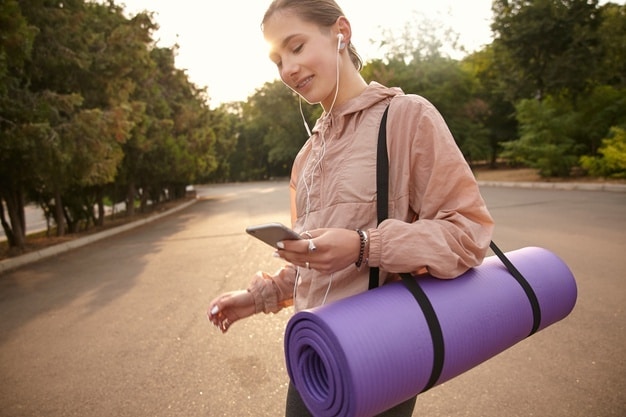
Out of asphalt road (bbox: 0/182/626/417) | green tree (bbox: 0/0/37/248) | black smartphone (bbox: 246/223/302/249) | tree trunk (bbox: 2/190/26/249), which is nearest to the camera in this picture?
black smartphone (bbox: 246/223/302/249)

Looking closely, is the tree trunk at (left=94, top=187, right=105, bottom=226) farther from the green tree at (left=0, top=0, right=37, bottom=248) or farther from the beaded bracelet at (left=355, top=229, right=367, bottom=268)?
the beaded bracelet at (left=355, top=229, right=367, bottom=268)

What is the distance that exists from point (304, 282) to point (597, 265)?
549 centimetres

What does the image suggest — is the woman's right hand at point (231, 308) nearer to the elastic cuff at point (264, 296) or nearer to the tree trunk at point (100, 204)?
the elastic cuff at point (264, 296)

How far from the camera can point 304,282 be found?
57.0 inches

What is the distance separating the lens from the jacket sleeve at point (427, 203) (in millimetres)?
1181

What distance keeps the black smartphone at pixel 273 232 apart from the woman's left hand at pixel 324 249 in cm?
2

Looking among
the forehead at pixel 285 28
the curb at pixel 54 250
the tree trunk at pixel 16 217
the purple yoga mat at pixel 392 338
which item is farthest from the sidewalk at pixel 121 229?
the purple yoga mat at pixel 392 338

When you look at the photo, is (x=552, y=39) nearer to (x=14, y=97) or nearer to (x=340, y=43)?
(x=14, y=97)

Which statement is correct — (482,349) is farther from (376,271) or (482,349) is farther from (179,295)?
(179,295)

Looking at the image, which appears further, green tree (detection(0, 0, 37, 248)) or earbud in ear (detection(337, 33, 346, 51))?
green tree (detection(0, 0, 37, 248))

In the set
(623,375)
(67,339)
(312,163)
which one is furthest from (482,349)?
(67,339)

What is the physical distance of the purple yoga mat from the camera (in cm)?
110

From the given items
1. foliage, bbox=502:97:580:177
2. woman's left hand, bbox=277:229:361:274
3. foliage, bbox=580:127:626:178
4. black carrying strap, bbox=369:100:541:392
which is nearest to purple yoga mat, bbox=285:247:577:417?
black carrying strap, bbox=369:100:541:392

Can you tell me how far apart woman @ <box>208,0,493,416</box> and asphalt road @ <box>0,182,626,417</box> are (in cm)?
183
